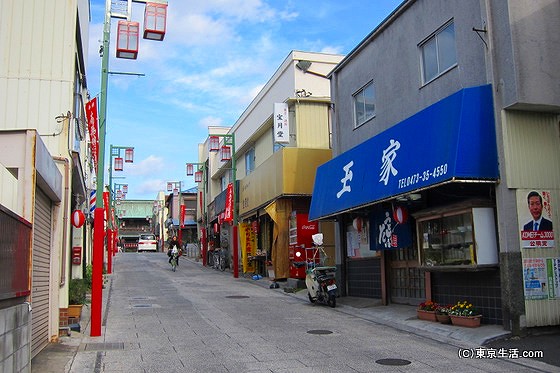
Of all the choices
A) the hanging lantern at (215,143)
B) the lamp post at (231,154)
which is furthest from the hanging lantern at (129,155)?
the hanging lantern at (215,143)

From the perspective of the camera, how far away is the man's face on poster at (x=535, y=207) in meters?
10.4

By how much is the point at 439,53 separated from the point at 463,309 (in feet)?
19.8

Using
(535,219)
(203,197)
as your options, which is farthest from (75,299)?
(203,197)

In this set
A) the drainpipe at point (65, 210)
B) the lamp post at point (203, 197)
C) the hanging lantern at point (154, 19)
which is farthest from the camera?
the lamp post at point (203, 197)

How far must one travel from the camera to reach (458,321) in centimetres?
1136

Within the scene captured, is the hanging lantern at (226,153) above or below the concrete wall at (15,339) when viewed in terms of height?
above

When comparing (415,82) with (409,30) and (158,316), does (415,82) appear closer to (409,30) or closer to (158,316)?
(409,30)

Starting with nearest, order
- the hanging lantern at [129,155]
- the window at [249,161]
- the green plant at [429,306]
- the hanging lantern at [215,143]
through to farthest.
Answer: the green plant at [429,306]
the hanging lantern at [129,155]
the window at [249,161]
the hanging lantern at [215,143]

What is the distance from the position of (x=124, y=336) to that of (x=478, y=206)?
26.4 ft

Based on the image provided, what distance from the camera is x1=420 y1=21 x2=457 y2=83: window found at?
12359mm

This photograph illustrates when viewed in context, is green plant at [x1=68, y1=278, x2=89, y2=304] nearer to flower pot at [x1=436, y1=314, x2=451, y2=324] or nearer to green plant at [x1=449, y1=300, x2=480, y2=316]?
flower pot at [x1=436, y1=314, x2=451, y2=324]

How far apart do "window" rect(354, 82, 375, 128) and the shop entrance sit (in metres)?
4.23

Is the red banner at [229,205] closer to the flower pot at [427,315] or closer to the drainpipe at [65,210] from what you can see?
the drainpipe at [65,210]

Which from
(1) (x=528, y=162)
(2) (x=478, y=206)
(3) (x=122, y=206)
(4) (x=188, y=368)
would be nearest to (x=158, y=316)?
(4) (x=188, y=368)
